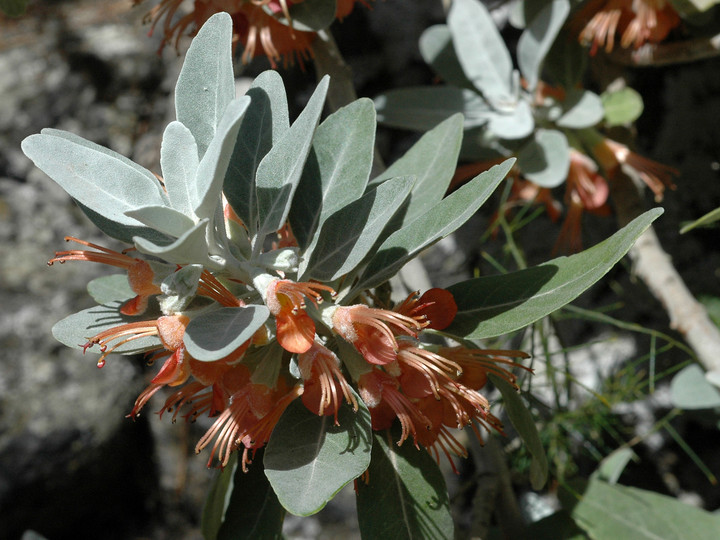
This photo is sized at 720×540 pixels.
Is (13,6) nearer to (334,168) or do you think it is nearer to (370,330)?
(334,168)

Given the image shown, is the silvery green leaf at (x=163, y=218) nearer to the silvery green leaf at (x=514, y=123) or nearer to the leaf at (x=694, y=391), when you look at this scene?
the silvery green leaf at (x=514, y=123)

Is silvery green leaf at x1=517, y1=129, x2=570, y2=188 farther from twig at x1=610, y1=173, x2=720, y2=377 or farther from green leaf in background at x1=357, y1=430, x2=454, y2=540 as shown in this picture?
green leaf in background at x1=357, y1=430, x2=454, y2=540

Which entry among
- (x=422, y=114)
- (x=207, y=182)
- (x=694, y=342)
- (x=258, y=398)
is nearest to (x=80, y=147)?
(x=207, y=182)

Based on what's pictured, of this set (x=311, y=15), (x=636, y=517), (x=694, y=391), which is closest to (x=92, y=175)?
(x=311, y=15)

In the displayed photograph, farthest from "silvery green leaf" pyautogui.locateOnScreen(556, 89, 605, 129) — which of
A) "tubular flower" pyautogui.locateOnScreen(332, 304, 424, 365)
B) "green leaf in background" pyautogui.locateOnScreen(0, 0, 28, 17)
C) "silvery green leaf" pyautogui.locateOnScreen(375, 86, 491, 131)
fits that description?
"green leaf in background" pyautogui.locateOnScreen(0, 0, 28, 17)

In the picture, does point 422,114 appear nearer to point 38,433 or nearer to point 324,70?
point 324,70

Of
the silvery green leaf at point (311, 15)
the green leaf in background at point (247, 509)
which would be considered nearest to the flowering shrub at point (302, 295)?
the green leaf in background at point (247, 509)

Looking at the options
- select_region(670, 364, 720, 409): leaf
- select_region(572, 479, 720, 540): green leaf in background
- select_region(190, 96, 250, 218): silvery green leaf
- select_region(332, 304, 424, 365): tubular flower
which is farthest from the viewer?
select_region(670, 364, 720, 409): leaf
